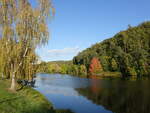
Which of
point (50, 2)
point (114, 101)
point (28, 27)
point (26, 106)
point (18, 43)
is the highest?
point (50, 2)

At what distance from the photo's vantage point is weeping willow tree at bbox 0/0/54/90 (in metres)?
18.8

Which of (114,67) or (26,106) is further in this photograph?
(114,67)

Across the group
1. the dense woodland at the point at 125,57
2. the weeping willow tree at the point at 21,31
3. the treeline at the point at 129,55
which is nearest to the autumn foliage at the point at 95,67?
the dense woodland at the point at 125,57

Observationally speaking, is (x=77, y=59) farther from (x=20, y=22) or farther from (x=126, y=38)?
(x=20, y=22)

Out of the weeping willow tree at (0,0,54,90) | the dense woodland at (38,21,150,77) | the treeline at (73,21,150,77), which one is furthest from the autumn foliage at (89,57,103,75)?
the weeping willow tree at (0,0,54,90)

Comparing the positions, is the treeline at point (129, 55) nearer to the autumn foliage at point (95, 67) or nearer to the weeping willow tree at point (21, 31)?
the autumn foliage at point (95, 67)

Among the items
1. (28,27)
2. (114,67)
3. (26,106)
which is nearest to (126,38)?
(114,67)

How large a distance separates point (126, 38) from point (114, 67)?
15.9 m

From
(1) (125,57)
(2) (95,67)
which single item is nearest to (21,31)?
(1) (125,57)

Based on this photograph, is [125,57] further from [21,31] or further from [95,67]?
[21,31]

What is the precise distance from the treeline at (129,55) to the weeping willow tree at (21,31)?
2208 inches

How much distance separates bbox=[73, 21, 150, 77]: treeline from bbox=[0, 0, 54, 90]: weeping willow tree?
56079 mm

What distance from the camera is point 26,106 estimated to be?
537 inches

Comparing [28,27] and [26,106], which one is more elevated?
[28,27]
